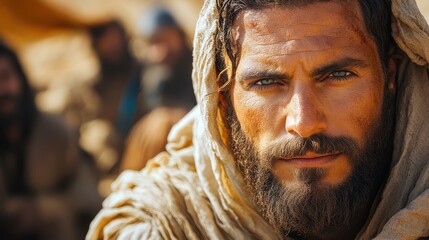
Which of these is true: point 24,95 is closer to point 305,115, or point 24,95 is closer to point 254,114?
point 254,114

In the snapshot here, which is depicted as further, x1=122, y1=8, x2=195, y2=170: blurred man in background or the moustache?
x1=122, y1=8, x2=195, y2=170: blurred man in background

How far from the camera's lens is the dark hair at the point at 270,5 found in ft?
12.6

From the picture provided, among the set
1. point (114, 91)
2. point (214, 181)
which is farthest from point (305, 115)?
point (114, 91)

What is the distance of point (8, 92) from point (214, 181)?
508 centimetres

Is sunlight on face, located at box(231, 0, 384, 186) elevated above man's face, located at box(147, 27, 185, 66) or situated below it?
above

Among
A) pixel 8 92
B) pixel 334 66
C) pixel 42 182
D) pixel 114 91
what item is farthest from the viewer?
pixel 114 91

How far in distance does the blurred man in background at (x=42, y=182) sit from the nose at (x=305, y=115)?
4.98m

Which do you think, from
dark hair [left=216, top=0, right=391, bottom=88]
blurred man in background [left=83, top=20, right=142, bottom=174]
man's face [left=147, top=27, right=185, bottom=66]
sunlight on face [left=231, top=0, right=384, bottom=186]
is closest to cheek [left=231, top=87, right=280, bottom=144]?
sunlight on face [left=231, top=0, right=384, bottom=186]

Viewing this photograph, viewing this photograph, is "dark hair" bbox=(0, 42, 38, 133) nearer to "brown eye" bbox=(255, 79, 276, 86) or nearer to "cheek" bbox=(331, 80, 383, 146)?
"brown eye" bbox=(255, 79, 276, 86)

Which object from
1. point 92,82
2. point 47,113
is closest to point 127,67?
point 92,82

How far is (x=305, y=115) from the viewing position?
3.64 meters

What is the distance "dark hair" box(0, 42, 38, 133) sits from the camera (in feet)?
28.9

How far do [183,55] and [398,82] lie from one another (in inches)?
338

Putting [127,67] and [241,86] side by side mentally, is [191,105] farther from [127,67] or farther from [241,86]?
[241,86]
